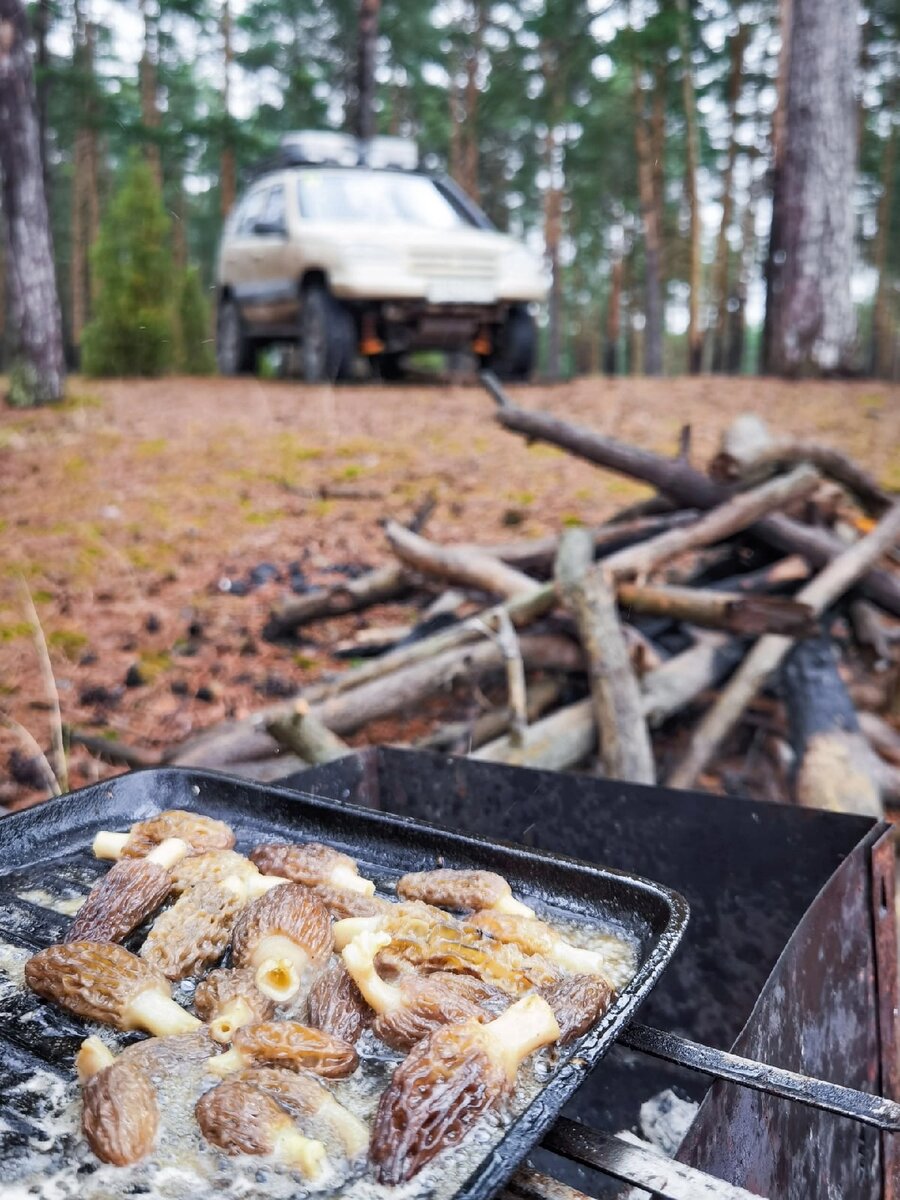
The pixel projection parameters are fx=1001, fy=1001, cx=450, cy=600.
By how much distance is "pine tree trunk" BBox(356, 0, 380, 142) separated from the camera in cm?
1689

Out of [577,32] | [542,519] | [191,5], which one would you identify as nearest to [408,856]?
[542,519]

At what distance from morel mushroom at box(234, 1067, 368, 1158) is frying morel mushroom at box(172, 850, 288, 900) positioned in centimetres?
46

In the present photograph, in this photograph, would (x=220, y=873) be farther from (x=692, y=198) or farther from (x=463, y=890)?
(x=692, y=198)

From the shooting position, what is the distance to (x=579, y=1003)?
4.81 feet

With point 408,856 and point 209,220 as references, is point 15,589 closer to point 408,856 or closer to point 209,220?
point 408,856

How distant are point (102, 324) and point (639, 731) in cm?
1384

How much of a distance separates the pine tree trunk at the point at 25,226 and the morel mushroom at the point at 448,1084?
9975mm

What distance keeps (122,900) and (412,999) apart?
59 cm

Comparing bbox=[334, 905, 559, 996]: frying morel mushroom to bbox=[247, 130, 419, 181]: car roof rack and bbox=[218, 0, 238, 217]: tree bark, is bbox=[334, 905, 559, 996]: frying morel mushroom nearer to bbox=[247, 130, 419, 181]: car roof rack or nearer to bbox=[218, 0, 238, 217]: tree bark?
bbox=[247, 130, 419, 181]: car roof rack

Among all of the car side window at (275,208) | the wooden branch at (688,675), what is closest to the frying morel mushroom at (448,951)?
the wooden branch at (688,675)

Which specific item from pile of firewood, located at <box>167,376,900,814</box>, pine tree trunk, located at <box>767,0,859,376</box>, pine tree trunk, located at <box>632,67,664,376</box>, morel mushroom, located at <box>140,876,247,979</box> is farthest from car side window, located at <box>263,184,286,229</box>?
pine tree trunk, located at <box>632,67,664,376</box>

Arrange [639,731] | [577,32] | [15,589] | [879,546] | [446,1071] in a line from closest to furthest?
[446,1071], [639,731], [879,546], [15,589], [577,32]

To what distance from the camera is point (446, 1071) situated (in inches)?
51.6

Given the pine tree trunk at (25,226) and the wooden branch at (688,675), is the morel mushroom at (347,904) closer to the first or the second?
the wooden branch at (688,675)
